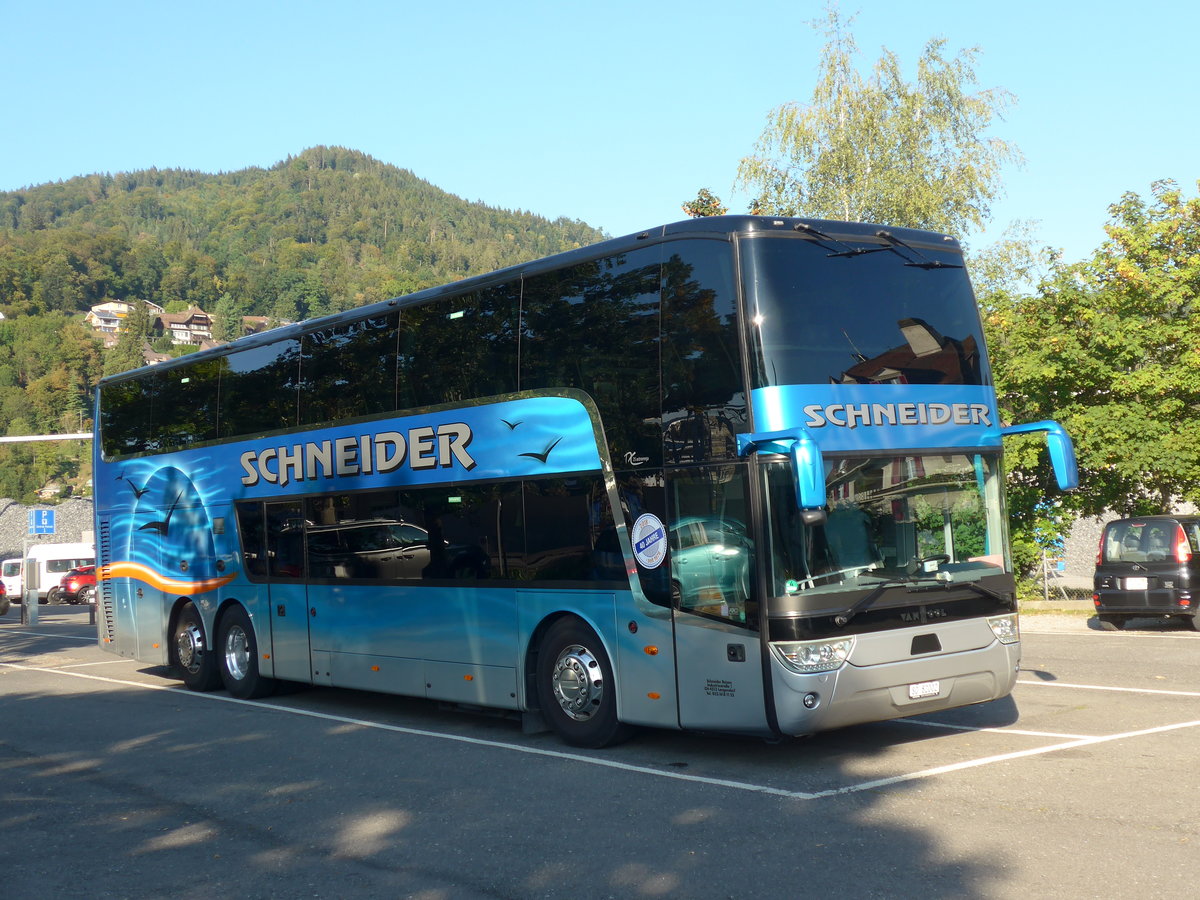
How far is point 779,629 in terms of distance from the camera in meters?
8.66

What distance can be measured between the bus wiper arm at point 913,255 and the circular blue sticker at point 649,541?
2.80 meters

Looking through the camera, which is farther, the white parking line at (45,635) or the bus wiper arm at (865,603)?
the white parking line at (45,635)

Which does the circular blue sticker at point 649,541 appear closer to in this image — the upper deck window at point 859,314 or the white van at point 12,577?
the upper deck window at point 859,314

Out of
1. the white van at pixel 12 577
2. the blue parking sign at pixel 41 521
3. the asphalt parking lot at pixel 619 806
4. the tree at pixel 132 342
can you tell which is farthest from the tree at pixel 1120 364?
the tree at pixel 132 342

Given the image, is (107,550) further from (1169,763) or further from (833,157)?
(833,157)

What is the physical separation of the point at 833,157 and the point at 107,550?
77.9 feet

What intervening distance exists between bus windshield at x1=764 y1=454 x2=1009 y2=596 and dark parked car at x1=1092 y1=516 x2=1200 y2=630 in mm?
9813

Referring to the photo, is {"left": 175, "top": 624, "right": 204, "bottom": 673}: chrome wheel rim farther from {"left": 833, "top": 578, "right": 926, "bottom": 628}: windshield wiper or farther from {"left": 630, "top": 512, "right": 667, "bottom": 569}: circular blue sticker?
{"left": 833, "top": 578, "right": 926, "bottom": 628}: windshield wiper

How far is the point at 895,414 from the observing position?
30.6 ft

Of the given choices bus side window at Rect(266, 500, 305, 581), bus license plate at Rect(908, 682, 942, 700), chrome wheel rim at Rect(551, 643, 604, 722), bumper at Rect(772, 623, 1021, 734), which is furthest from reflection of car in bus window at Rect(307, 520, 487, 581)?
bus license plate at Rect(908, 682, 942, 700)

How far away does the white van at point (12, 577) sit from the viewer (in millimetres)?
53656

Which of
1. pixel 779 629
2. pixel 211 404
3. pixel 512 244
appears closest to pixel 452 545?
pixel 779 629

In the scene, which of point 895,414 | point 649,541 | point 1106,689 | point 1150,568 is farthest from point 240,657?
point 1150,568

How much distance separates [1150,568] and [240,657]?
12.9 metres
